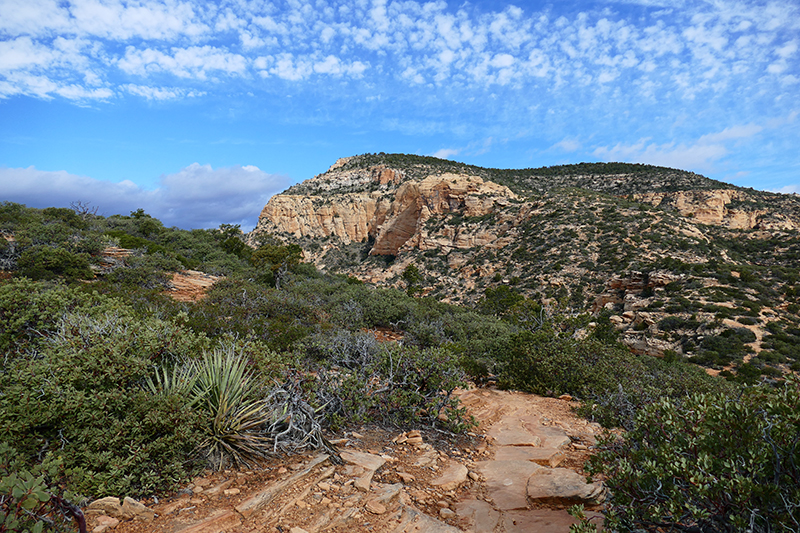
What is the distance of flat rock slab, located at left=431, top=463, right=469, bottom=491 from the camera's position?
3553 millimetres

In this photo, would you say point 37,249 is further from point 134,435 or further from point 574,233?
point 574,233

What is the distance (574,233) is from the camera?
109ft

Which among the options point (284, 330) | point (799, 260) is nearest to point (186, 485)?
point (284, 330)

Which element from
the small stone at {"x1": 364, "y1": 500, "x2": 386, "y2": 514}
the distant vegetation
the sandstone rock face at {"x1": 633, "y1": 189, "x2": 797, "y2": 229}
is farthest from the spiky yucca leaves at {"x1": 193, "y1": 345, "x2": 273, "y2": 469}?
the distant vegetation

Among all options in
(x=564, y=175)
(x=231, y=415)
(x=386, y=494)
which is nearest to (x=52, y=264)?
(x=231, y=415)

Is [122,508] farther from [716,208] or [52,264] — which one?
[716,208]

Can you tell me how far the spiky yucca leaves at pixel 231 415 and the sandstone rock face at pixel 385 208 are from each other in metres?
38.9

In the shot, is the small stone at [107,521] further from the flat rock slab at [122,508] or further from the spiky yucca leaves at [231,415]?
the spiky yucca leaves at [231,415]

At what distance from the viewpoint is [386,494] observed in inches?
124

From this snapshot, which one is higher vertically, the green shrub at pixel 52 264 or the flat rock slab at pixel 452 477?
the green shrub at pixel 52 264

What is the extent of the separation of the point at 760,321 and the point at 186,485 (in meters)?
24.7

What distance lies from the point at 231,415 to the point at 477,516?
237cm

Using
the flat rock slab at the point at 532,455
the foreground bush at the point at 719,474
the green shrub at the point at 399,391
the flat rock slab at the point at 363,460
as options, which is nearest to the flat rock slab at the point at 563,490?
the flat rock slab at the point at 532,455

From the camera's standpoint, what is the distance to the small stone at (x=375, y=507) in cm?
293
